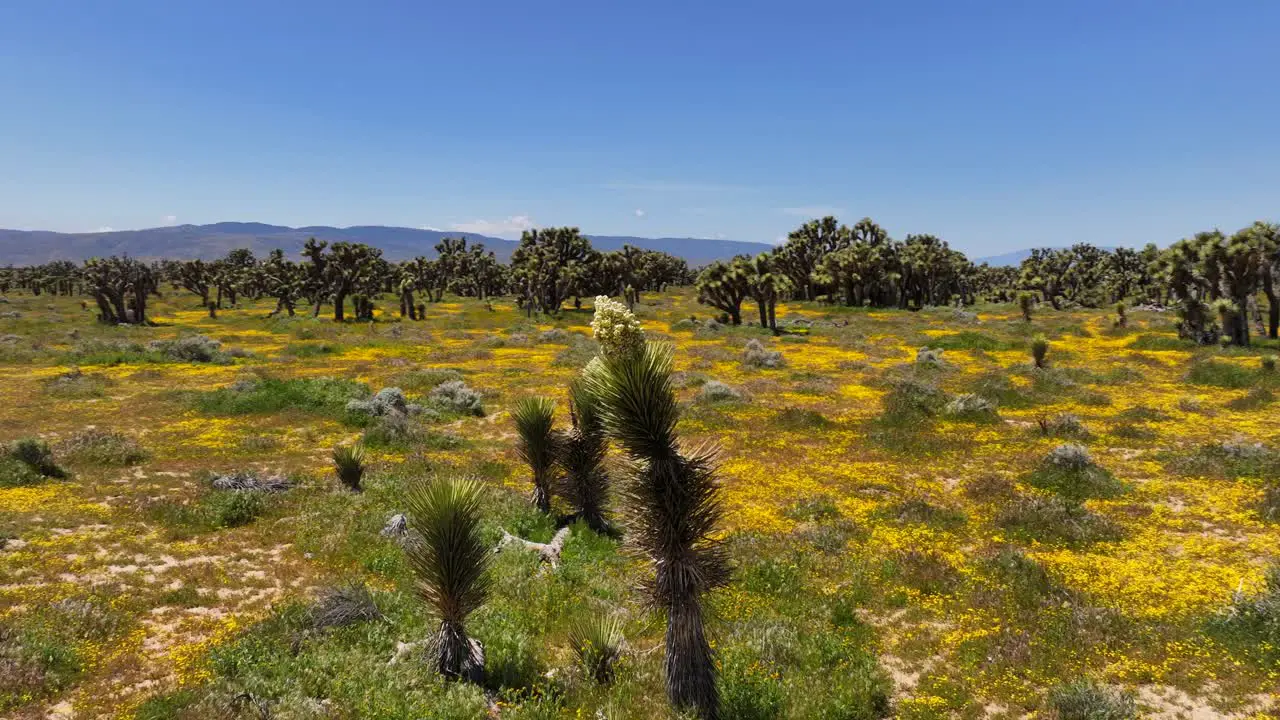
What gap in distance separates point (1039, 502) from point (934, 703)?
380 inches

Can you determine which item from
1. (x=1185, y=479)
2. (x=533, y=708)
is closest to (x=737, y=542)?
(x=533, y=708)

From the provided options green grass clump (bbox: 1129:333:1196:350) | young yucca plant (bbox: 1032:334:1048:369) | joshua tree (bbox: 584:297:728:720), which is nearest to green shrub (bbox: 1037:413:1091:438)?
young yucca plant (bbox: 1032:334:1048:369)

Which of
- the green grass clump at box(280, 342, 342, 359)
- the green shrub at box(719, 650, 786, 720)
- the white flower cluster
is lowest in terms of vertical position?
the green shrub at box(719, 650, 786, 720)

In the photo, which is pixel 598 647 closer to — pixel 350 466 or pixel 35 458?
pixel 350 466

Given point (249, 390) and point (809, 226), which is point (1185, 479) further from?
point (809, 226)

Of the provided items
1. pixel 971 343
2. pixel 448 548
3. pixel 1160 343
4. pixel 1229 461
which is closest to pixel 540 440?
pixel 448 548

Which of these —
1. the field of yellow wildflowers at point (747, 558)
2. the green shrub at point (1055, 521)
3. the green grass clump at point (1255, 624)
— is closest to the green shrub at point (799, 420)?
the field of yellow wildflowers at point (747, 558)

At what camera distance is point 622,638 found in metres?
9.96

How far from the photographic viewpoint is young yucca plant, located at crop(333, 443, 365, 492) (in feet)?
55.9

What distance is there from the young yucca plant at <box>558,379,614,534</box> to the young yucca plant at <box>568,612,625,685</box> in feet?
Result: 16.6

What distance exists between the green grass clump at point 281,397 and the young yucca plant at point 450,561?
19571 millimetres

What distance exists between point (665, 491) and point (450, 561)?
11.8 feet

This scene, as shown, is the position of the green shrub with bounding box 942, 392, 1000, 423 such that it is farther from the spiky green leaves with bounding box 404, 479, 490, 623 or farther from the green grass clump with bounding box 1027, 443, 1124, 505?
the spiky green leaves with bounding box 404, 479, 490, 623

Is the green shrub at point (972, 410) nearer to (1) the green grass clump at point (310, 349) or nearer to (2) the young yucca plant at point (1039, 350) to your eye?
(2) the young yucca plant at point (1039, 350)
